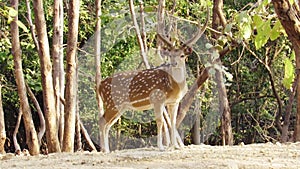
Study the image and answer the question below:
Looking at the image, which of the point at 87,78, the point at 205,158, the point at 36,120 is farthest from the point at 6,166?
the point at 36,120

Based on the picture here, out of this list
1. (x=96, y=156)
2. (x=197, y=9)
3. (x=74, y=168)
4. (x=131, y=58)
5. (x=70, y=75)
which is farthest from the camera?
(x=131, y=58)

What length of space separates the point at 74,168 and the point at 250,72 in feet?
29.9

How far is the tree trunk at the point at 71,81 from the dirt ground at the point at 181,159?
0.86 metres

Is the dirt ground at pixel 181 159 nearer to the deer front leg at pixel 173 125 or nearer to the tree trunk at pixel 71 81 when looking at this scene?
the deer front leg at pixel 173 125

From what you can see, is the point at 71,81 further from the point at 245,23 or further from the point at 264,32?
the point at 264,32

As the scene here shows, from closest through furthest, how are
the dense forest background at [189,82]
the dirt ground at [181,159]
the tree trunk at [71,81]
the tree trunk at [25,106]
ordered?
the dirt ground at [181,159]
the tree trunk at [71,81]
the tree trunk at [25,106]
the dense forest background at [189,82]

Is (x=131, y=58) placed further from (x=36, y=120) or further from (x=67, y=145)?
(x=67, y=145)

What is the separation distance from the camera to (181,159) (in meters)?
3.90

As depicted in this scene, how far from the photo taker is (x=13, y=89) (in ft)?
36.8

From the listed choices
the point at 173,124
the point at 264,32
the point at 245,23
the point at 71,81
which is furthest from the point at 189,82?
the point at 264,32

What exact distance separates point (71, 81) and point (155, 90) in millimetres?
1000

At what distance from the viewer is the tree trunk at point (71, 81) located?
5270 millimetres

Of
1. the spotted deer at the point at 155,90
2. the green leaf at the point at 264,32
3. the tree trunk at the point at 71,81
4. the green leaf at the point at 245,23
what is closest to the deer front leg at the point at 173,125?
the spotted deer at the point at 155,90

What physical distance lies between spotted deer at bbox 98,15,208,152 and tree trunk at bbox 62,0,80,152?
19.7 inches
